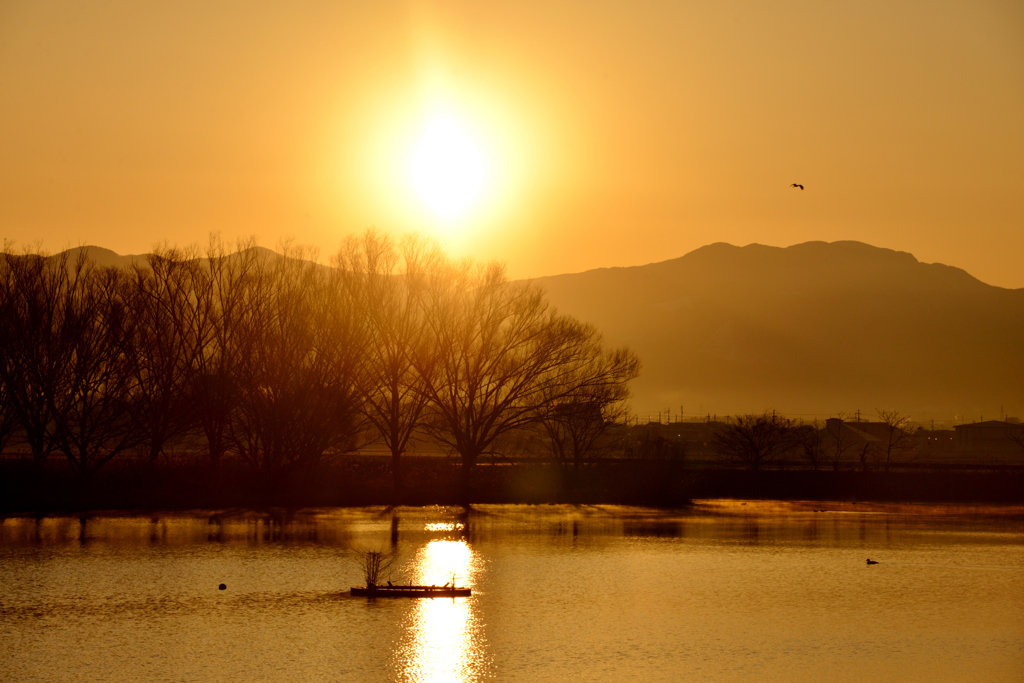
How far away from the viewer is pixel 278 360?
1799 inches

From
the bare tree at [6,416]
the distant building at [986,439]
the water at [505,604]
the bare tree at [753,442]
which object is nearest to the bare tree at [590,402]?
the bare tree at [753,442]

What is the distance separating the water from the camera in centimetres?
1736

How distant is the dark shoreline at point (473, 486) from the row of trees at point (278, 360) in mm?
1254

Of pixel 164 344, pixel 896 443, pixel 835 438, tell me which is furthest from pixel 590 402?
pixel 835 438

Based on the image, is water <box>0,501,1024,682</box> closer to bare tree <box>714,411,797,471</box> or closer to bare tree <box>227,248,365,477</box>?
bare tree <box>227,248,365,477</box>

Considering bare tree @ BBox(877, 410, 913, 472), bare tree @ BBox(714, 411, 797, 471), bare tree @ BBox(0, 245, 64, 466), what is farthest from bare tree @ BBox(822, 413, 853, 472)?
bare tree @ BBox(0, 245, 64, 466)

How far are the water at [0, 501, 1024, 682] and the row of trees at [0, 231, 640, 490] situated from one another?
28.9 ft

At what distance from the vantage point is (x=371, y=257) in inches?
2013

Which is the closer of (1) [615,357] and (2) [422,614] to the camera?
(2) [422,614]

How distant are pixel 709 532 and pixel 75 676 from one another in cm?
2653

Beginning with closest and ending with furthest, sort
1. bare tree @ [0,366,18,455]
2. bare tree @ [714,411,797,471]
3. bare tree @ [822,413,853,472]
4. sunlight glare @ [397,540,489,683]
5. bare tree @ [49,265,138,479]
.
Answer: sunlight glare @ [397,540,489,683], bare tree @ [49,265,138,479], bare tree @ [0,366,18,455], bare tree @ [714,411,797,471], bare tree @ [822,413,853,472]

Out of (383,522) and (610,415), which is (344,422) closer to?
(383,522)

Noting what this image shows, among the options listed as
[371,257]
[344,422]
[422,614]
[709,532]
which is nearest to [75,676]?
[422,614]

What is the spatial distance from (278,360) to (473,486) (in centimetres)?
1184
